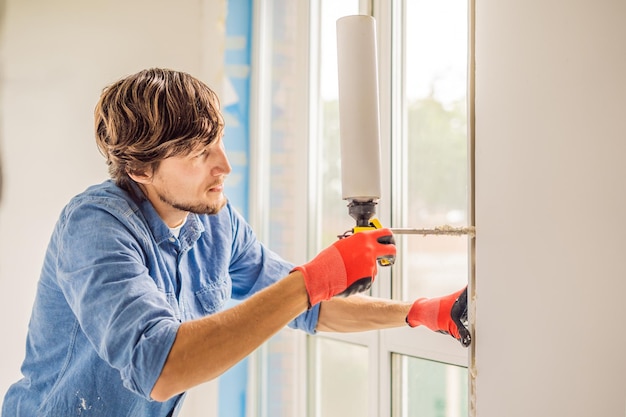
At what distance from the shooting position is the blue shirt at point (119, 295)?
0.99 meters

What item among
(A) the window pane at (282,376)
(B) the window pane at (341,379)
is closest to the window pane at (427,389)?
(B) the window pane at (341,379)

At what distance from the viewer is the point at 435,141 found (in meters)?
1.42

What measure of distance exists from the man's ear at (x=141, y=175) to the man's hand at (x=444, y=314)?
628 mm

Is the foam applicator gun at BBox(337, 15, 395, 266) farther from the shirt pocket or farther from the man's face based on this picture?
the shirt pocket

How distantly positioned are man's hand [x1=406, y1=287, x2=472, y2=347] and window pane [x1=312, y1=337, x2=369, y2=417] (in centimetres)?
49

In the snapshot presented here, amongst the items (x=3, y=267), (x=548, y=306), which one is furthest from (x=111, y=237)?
(x=3, y=267)

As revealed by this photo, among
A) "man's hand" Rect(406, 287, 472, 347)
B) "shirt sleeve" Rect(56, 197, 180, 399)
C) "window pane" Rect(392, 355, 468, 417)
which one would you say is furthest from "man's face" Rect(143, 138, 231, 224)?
"window pane" Rect(392, 355, 468, 417)

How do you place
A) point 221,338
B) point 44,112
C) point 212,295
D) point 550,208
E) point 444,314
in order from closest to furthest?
point 550,208 → point 221,338 → point 444,314 → point 212,295 → point 44,112

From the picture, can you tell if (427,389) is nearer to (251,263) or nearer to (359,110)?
(251,263)

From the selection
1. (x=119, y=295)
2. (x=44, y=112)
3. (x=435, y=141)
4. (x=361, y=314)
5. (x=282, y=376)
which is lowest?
(x=282, y=376)

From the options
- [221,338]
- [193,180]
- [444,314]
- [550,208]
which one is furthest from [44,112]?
[550,208]

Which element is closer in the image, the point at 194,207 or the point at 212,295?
the point at 194,207

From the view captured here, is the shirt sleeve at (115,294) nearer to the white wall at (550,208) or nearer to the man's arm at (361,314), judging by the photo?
the man's arm at (361,314)

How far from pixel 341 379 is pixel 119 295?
3.03 ft
